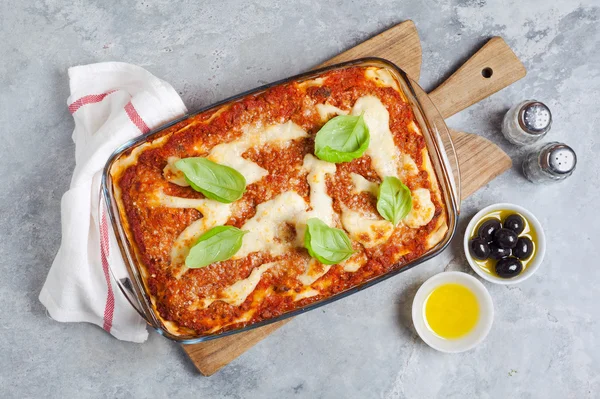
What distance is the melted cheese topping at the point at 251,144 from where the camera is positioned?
2.48 metres

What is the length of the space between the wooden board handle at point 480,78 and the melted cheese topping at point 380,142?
515 mm

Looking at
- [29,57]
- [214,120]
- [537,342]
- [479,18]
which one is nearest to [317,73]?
[214,120]

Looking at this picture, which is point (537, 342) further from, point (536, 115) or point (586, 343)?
point (536, 115)

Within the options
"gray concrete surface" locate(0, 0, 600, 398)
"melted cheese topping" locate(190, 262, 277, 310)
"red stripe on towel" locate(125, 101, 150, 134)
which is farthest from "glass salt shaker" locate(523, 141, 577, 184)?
"red stripe on towel" locate(125, 101, 150, 134)

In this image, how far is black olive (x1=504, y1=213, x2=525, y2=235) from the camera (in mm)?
2934

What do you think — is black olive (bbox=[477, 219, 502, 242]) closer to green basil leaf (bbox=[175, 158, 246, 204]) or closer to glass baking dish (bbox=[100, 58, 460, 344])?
glass baking dish (bbox=[100, 58, 460, 344])

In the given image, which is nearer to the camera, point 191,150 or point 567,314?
point 191,150

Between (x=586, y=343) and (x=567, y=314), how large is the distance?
179 mm

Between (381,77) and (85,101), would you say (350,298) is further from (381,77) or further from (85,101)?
(85,101)

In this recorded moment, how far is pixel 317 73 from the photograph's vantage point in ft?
8.62

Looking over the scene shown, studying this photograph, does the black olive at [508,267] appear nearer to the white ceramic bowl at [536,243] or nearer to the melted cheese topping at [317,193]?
the white ceramic bowl at [536,243]

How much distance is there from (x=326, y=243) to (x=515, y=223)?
1076 mm

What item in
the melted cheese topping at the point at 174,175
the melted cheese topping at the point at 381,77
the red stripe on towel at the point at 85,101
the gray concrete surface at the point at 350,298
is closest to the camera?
the melted cheese topping at the point at 174,175

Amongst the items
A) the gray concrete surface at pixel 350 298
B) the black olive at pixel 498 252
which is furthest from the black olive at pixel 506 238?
the gray concrete surface at pixel 350 298
